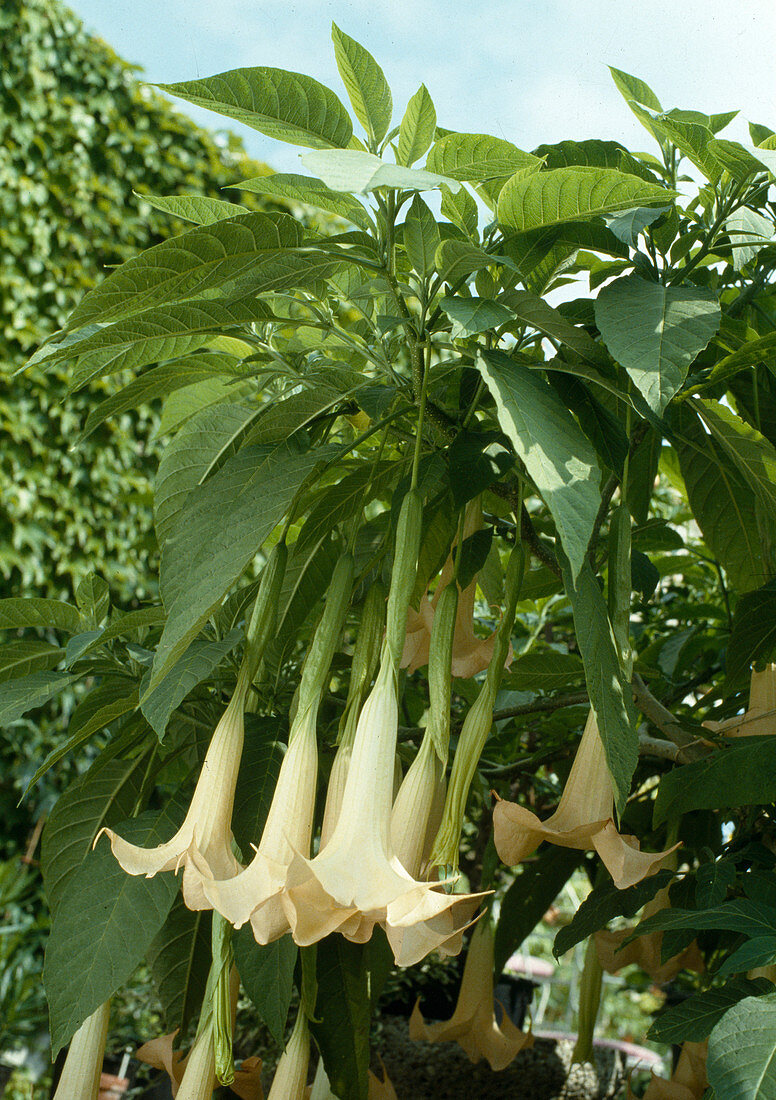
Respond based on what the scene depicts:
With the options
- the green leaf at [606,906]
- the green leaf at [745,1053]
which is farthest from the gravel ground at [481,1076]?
the green leaf at [745,1053]

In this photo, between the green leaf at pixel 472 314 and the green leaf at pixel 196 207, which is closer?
the green leaf at pixel 472 314

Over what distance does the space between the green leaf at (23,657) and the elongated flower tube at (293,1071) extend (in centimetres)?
39

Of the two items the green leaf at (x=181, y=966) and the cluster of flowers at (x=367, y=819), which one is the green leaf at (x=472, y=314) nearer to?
the cluster of flowers at (x=367, y=819)

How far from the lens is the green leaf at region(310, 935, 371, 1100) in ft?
2.53

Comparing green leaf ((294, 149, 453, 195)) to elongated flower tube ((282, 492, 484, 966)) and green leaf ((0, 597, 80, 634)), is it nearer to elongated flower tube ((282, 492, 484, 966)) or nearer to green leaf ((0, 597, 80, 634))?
elongated flower tube ((282, 492, 484, 966))

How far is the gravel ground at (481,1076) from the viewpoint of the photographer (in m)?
1.34

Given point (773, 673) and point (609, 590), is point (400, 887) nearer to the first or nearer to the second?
point (609, 590)

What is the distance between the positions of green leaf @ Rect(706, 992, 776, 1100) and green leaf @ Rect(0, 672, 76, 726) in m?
0.52

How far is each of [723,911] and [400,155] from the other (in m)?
0.60

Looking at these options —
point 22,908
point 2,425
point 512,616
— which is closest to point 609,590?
point 512,616

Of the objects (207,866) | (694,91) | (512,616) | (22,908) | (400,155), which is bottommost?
(22,908)

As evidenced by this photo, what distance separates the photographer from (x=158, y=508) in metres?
0.78

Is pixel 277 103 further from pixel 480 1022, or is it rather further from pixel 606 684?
pixel 480 1022

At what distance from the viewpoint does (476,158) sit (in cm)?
61
